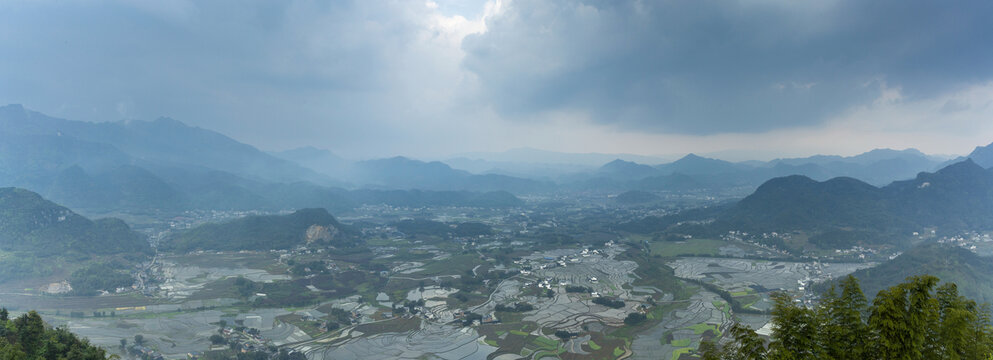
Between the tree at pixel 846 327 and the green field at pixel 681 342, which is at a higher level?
the tree at pixel 846 327

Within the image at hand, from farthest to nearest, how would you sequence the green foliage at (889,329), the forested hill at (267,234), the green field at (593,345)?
the forested hill at (267,234) → the green field at (593,345) → the green foliage at (889,329)

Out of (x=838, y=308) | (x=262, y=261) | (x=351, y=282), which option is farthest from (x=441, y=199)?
(x=838, y=308)

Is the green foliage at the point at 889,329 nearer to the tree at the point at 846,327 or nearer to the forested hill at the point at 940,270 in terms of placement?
the tree at the point at 846,327

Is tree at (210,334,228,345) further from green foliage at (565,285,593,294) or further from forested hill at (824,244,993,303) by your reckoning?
forested hill at (824,244,993,303)

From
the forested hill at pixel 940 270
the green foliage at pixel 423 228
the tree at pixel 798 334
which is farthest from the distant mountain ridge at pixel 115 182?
the tree at pixel 798 334

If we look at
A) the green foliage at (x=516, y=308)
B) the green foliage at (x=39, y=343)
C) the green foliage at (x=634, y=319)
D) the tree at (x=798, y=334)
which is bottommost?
the green foliage at (x=634, y=319)

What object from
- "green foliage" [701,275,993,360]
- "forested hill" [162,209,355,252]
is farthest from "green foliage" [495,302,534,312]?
"forested hill" [162,209,355,252]

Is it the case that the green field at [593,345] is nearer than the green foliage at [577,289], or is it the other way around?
the green field at [593,345]

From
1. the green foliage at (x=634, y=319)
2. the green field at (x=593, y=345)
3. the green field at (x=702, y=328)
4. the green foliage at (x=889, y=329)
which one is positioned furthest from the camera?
the green foliage at (x=634, y=319)
